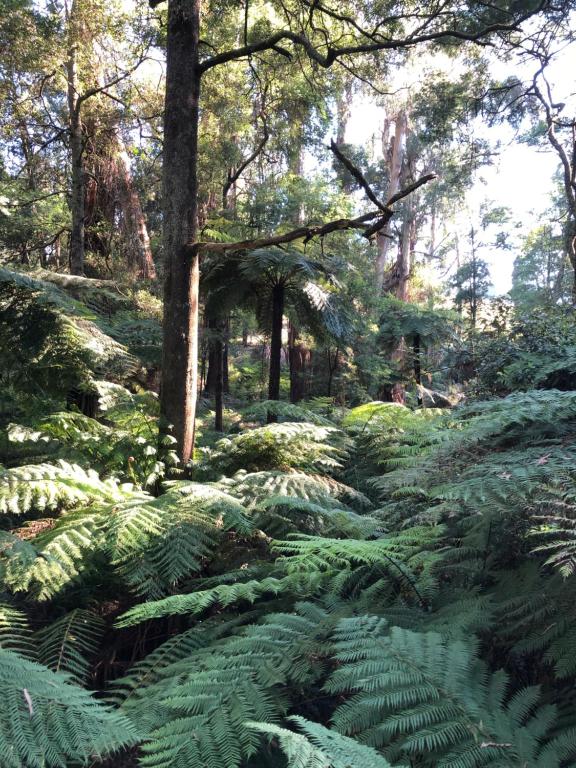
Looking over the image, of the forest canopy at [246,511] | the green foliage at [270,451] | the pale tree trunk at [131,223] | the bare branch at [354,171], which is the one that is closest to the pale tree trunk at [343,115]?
the forest canopy at [246,511]

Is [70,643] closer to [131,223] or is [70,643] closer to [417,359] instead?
[131,223]

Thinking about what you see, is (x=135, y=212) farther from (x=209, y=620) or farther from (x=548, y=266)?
(x=548, y=266)

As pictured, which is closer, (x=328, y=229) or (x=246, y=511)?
(x=246, y=511)

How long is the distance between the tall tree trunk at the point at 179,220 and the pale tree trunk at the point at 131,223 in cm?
557

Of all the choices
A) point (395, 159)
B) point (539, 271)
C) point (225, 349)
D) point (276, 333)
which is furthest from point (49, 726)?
point (539, 271)

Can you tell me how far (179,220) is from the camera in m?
3.50

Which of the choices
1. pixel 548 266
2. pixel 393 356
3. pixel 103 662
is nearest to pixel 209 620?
pixel 103 662

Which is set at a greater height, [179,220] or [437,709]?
[179,220]

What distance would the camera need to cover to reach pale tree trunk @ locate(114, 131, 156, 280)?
8917mm

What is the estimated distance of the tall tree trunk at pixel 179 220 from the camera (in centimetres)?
348

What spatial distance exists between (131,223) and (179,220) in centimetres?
621

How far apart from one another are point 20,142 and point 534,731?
1240cm

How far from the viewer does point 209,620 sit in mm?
2088

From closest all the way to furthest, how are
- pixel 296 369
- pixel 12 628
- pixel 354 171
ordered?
pixel 12 628
pixel 354 171
pixel 296 369
